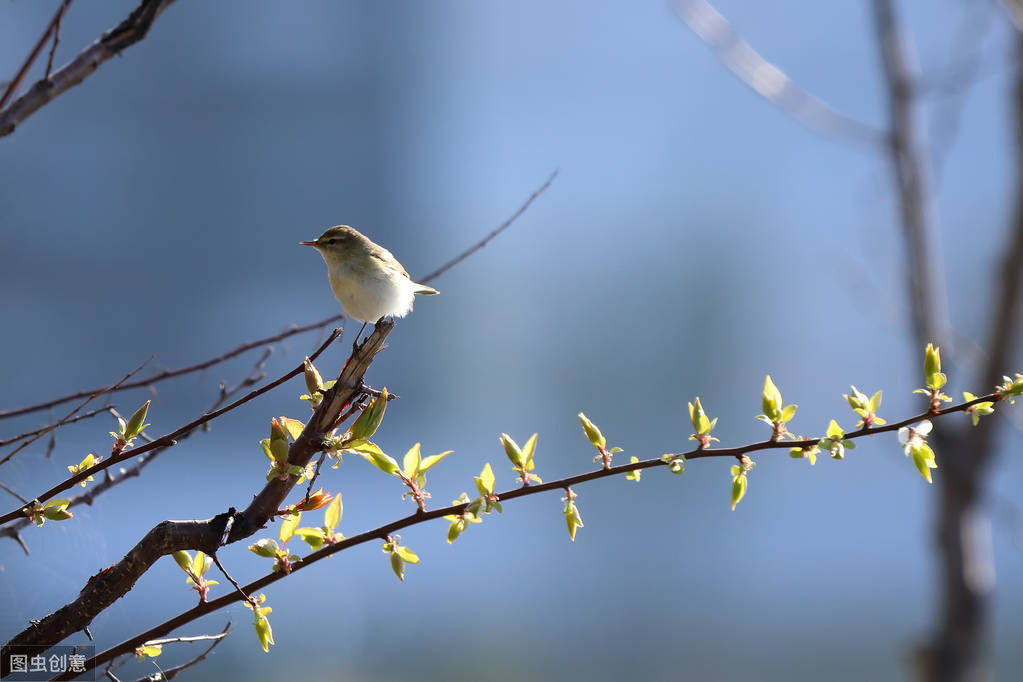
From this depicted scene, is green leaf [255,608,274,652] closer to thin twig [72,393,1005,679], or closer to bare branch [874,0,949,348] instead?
thin twig [72,393,1005,679]

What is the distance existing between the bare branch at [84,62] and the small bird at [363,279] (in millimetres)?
807

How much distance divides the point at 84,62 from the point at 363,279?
0.90 meters

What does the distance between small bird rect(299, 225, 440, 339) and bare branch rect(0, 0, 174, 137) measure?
807 mm

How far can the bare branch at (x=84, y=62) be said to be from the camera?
3.67 ft

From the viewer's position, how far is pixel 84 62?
1.17 m

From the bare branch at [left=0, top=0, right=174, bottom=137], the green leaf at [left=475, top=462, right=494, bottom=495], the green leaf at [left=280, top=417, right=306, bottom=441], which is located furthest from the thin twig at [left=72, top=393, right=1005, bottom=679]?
the bare branch at [left=0, top=0, right=174, bottom=137]

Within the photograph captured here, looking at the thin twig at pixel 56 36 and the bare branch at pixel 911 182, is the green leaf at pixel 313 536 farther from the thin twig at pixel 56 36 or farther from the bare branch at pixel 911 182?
the bare branch at pixel 911 182

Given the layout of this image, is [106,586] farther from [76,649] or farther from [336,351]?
[336,351]

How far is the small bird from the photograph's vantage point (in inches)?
78.8

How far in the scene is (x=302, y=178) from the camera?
626 centimetres

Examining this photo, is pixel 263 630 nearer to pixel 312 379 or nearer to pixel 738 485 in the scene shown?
pixel 312 379

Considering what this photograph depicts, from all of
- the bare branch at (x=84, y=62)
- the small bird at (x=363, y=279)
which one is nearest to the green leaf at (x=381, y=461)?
the bare branch at (x=84, y=62)

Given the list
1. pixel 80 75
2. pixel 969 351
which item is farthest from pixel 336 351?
pixel 80 75

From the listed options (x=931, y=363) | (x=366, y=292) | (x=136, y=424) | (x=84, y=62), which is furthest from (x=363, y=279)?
(x=931, y=363)
